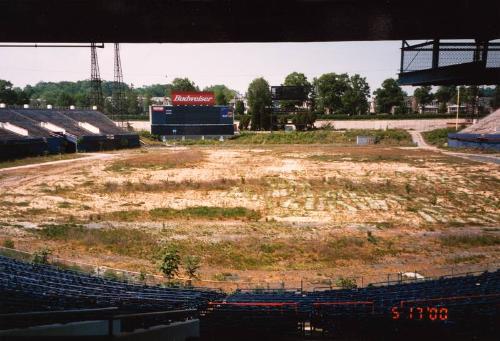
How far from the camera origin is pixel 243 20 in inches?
317

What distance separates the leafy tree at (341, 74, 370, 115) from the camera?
130625mm

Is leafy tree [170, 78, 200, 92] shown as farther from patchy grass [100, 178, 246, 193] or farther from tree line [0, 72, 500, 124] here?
patchy grass [100, 178, 246, 193]

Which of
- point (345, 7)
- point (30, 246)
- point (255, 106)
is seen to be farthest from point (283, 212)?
point (255, 106)

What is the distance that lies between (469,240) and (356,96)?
115 metres

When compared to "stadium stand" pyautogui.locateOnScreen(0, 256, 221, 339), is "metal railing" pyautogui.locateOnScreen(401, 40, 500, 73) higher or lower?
higher

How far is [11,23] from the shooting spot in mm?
7977

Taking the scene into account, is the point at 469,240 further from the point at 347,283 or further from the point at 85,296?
the point at 85,296

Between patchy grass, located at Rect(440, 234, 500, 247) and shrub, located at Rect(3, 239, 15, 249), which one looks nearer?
shrub, located at Rect(3, 239, 15, 249)

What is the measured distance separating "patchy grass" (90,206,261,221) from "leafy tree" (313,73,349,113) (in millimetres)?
113127

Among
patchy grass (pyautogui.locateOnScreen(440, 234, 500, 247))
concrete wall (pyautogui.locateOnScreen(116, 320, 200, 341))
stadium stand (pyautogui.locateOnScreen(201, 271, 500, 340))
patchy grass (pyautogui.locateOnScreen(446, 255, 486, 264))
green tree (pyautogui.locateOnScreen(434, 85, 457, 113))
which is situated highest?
green tree (pyautogui.locateOnScreen(434, 85, 457, 113))

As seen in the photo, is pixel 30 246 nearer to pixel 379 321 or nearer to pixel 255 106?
pixel 379 321

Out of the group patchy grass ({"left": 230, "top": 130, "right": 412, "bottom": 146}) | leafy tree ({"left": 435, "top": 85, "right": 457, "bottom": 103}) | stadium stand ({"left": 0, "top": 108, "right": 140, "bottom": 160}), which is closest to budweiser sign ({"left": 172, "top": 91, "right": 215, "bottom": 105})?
patchy grass ({"left": 230, "top": 130, "right": 412, "bottom": 146})

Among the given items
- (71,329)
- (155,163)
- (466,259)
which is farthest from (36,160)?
(71,329)

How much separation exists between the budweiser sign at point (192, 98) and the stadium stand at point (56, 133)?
15957 mm
